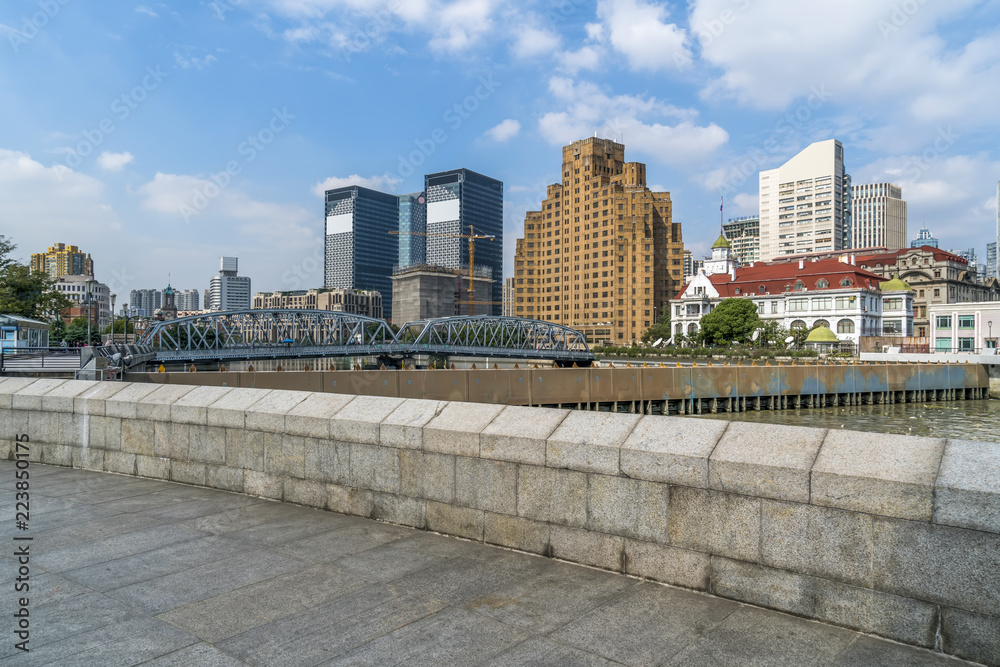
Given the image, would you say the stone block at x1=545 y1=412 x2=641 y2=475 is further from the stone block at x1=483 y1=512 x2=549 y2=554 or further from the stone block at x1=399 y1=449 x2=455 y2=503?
the stone block at x1=399 y1=449 x2=455 y2=503

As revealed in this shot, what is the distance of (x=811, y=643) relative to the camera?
13.1 ft

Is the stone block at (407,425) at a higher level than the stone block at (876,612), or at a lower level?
higher

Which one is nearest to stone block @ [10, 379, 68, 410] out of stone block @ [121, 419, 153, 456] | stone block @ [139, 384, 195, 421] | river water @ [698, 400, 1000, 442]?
stone block @ [121, 419, 153, 456]

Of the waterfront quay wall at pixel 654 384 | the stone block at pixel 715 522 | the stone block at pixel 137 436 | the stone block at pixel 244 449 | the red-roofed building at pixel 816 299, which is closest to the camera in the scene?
the stone block at pixel 715 522

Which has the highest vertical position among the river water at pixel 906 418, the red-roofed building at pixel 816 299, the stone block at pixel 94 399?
the red-roofed building at pixel 816 299

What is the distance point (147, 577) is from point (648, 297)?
526ft

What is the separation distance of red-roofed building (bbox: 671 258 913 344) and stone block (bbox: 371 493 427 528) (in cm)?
12271

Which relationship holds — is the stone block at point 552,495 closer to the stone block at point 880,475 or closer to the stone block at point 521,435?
the stone block at point 521,435

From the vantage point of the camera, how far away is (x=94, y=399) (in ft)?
29.8

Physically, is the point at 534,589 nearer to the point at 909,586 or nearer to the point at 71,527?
the point at 909,586

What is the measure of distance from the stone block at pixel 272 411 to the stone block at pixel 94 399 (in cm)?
295

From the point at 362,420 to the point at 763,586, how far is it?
13.5 ft

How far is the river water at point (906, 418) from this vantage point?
37.9 metres

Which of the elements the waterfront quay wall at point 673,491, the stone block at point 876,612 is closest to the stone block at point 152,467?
the waterfront quay wall at point 673,491
